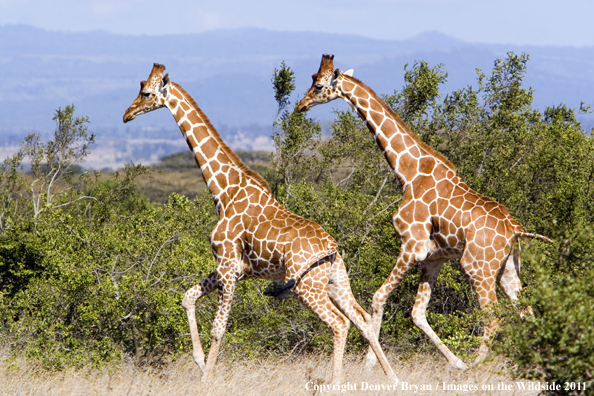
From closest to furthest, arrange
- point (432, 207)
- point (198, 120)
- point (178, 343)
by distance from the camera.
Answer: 1. point (432, 207)
2. point (198, 120)
3. point (178, 343)

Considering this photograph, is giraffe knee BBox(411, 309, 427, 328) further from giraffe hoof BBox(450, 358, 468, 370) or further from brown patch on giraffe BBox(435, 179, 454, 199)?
brown patch on giraffe BBox(435, 179, 454, 199)

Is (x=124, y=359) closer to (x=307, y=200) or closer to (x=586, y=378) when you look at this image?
(x=307, y=200)

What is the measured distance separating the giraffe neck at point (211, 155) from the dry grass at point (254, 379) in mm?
2393

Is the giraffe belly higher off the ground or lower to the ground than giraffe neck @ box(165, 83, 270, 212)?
lower

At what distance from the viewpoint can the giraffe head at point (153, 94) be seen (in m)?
9.58

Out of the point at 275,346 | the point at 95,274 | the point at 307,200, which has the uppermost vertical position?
the point at 307,200

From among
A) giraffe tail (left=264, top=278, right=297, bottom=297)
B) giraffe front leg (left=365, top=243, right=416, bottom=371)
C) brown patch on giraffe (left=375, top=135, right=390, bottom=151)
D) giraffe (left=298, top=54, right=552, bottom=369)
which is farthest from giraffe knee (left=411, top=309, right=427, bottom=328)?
brown patch on giraffe (left=375, top=135, right=390, bottom=151)

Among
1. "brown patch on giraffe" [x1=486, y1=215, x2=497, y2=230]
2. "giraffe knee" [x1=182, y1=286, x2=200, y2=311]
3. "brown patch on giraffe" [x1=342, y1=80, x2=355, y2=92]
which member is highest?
"brown patch on giraffe" [x1=342, y1=80, x2=355, y2=92]

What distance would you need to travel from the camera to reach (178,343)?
10.4 meters

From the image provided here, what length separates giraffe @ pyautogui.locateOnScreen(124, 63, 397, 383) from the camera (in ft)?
27.3

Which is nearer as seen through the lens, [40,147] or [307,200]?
[307,200]

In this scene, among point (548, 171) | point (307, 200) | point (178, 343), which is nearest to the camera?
point (178, 343)

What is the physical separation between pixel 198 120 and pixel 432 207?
3.58 meters

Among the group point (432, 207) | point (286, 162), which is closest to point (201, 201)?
point (286, 162)
